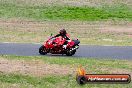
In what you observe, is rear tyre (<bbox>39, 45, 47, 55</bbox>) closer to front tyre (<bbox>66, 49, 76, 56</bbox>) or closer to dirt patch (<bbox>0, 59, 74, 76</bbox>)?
front tyre (<bbox>66, 49, 76, 56</bbox>)

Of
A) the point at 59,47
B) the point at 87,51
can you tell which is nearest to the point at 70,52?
the point at 59,47

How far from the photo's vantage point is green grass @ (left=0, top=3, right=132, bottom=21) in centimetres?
4232


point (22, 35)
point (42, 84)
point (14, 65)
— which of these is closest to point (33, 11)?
point (22, 35)

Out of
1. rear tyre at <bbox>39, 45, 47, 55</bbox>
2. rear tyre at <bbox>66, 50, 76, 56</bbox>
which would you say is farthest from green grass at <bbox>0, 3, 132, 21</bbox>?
rear tyre at <bbox>66, 50, 76, 56</bbox>

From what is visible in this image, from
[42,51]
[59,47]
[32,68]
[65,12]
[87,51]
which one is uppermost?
[32,68]

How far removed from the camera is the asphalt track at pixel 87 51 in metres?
23.3

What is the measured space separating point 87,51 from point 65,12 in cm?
2012

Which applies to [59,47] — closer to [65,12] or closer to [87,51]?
[87,51]

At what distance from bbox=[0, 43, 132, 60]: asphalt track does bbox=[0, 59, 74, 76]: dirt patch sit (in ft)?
13.8

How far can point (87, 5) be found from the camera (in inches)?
1916

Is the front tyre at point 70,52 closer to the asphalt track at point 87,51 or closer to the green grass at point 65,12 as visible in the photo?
the asphalt track at point 87,51

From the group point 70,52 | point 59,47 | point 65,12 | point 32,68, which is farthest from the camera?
point 65,12

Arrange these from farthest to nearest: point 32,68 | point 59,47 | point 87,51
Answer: point 87,51 → point 59,47 → point 32,68

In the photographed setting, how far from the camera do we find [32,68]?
17.5 meters
